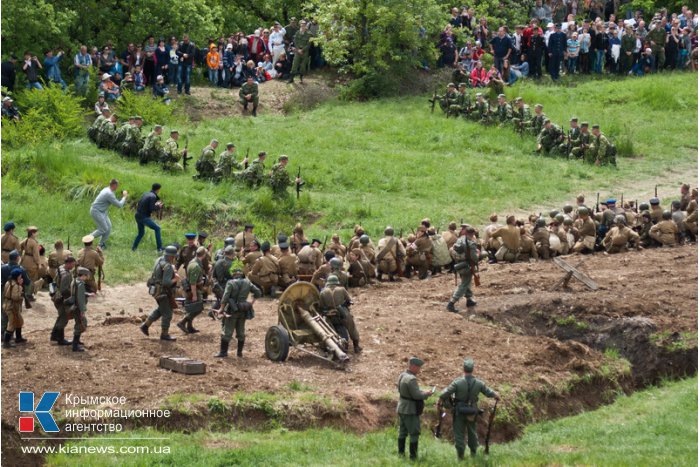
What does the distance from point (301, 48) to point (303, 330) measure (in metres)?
22.1

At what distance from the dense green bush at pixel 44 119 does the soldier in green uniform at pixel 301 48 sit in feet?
26.5

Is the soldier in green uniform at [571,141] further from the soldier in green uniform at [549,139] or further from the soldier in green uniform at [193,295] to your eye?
the soldier in green uniform at [193,295]

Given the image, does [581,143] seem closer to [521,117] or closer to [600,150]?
[600,150]

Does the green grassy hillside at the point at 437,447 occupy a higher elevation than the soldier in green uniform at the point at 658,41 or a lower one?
lower

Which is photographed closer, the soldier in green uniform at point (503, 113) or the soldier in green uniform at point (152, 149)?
the soldier in green uniform at point (152, 149)

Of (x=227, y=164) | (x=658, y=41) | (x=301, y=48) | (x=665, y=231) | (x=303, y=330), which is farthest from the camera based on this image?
(x=658, y=41)

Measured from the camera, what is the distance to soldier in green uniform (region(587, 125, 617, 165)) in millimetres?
38750

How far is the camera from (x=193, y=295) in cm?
2438

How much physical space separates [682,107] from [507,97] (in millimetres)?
5364

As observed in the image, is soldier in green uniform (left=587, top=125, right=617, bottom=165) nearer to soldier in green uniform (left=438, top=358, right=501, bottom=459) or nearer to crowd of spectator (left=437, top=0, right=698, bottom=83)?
crowd of spectator (left=437, top=0, right=698, bottom=83)

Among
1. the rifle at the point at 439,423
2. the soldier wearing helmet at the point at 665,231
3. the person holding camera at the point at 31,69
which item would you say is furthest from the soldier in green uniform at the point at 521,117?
the rifle at the point at 439,423

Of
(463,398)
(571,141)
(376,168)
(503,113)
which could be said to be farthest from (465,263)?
(503,113)

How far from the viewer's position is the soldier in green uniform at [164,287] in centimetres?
2327

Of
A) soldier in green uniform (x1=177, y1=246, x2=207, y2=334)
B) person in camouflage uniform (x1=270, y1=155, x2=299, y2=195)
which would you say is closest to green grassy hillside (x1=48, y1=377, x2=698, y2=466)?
soldier in green uniform (x1=177, y1=246, x2=207, y2=334)
